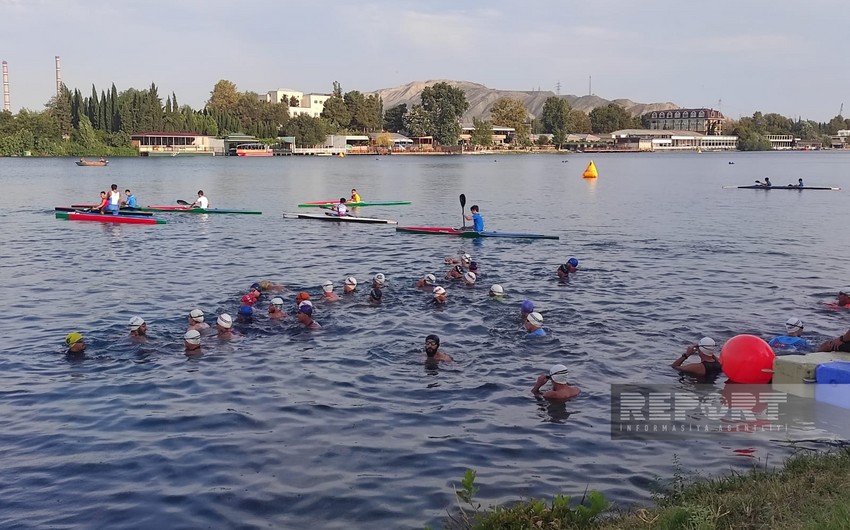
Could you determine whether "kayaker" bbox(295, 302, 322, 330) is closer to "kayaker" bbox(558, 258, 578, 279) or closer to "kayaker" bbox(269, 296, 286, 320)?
"kayaker" bbox(269, 296, 286, 320)

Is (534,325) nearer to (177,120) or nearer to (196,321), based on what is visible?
(196,321)

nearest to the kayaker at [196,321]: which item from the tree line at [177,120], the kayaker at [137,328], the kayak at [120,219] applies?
the kayaker at [137,328]

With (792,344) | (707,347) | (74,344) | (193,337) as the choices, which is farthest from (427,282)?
(792,344)

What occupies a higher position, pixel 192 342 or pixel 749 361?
pixel 749 361

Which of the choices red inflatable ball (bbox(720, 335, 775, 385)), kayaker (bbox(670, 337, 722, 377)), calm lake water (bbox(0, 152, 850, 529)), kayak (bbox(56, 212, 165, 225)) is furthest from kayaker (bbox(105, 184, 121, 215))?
red inflatable ball (bbox(720, 335, 775, 385))

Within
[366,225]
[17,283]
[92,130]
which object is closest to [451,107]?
[92,130]

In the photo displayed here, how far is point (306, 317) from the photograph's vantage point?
709 inches

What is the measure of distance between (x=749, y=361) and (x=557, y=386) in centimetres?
353

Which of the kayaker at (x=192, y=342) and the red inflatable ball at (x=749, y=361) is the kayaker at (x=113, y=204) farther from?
the red inflatable ball at (x=749, y=361)

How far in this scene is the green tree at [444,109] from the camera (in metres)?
188

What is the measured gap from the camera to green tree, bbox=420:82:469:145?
187512 millimetres

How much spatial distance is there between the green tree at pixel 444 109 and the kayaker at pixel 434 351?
176902mm

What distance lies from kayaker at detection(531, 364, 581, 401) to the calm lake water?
0.78ft

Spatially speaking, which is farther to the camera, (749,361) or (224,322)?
(224,322)
